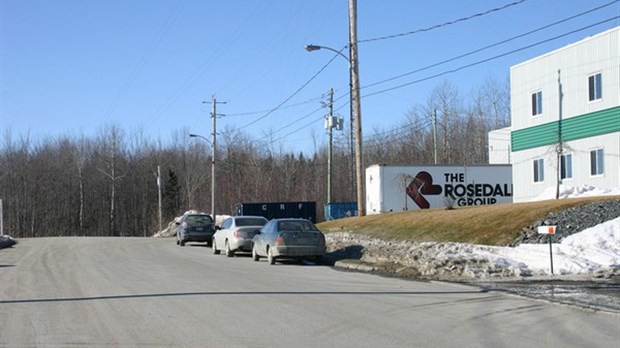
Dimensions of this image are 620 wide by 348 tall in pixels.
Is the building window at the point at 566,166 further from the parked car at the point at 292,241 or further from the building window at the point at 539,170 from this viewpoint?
the parked car at the point at 292,241

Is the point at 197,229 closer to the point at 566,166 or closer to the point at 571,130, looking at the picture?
the point at 566,166

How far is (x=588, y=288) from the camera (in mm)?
13844

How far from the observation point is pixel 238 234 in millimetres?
25422

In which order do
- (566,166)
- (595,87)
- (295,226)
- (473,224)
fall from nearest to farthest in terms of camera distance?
(295,226)
(473,224)
(595,87)
(566,166)

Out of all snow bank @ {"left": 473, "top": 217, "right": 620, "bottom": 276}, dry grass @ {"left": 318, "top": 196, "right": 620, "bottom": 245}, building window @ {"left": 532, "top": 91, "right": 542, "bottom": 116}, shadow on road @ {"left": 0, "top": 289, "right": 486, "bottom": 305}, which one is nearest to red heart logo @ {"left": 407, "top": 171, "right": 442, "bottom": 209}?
Result: building window @ {"left": 532, "top": 91, "right": 542, "bottom": 116}

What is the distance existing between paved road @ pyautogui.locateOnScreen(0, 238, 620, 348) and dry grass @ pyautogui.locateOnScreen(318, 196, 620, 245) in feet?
20.4

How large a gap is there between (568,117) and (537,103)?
2.89 m

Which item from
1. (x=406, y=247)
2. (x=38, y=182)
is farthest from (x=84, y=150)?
(x=406, y=247)

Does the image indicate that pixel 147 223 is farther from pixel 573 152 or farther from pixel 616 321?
pixel 616 321

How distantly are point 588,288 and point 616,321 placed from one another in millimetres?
4236

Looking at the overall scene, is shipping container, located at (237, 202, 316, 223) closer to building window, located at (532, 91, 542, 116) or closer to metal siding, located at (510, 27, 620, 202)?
metal siding, located at (510, 27, 620, 202)

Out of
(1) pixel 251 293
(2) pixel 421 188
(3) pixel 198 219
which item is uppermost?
(2) pixel 421 188

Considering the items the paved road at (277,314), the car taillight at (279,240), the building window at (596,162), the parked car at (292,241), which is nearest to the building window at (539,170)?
the building window at (596,162)

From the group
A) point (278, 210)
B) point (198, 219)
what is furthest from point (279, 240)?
point (278, 210)
